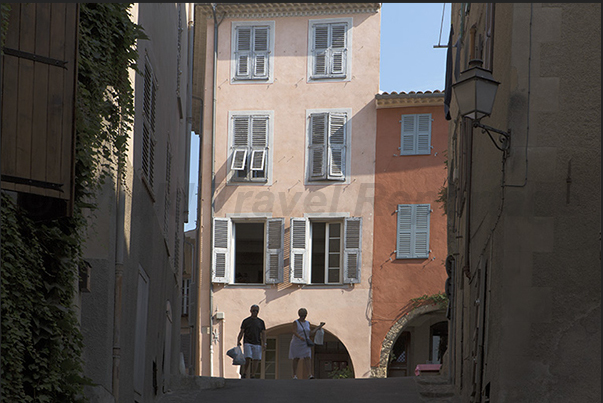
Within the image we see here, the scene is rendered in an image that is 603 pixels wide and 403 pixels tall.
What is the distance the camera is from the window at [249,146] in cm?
2709

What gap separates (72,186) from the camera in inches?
311

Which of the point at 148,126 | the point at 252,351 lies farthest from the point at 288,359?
the point at 148,126

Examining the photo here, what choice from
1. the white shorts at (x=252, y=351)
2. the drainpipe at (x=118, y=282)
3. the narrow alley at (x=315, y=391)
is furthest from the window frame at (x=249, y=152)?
the drainpipe at (x=118, y=282)

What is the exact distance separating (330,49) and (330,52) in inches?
3.2

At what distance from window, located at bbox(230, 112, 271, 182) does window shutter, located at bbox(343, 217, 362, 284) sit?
8.24 feet

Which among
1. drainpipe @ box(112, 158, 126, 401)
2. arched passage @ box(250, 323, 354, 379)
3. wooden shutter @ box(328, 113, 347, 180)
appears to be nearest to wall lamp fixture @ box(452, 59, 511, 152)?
drainpipe @ box(112, 158, 126, 401)

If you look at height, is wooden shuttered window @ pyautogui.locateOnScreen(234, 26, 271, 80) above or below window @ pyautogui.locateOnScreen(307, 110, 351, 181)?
above

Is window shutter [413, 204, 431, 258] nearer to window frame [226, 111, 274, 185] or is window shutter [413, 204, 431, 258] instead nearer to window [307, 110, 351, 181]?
window [307, 110, 351, 181]

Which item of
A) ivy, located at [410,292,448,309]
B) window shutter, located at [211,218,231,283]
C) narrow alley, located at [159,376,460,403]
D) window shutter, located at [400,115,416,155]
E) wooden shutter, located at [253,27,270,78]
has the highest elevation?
wooden shutter, located at [253,27,270,78]

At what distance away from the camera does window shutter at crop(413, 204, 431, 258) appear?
26.2 metres

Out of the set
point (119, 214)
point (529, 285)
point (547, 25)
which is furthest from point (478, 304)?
point (119, 214)

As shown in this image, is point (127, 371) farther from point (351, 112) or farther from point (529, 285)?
point (351, 112)

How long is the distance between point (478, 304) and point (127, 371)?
388 cm

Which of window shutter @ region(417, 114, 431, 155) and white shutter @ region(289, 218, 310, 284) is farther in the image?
window shutter @ region(417, 114, 431, 155)
